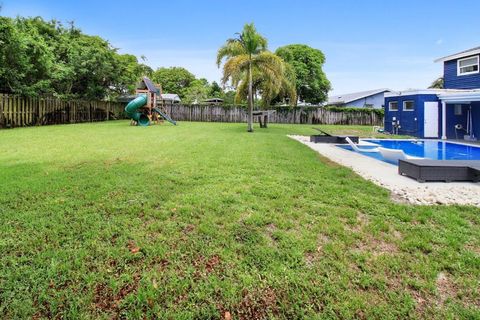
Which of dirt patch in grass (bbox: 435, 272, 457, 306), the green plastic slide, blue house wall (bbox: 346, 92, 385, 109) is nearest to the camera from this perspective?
dirt patch in grass (bbox: 435, 272, 457, 306)

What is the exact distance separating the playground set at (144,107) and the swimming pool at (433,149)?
12372mm

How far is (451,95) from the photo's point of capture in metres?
15.0

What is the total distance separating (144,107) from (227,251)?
18131mm

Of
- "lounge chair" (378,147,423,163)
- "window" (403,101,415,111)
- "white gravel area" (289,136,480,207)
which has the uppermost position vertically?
"window" (403,101,415,111)

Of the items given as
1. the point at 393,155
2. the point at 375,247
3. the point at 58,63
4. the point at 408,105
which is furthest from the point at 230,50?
the point at 375,247

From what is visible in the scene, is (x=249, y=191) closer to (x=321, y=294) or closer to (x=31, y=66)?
(x=321, y=294)

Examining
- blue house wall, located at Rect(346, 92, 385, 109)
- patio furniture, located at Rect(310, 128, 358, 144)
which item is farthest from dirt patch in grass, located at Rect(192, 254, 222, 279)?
blue house wall, located at Rect(346, 92, 385, 109)

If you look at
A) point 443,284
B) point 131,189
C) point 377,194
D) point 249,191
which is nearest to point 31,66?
point 131,189

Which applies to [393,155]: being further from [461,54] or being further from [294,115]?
[294,115]

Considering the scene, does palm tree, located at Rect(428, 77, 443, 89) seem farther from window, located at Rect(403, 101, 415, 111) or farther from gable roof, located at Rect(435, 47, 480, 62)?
window, located at Rect(403, 101, 415, 111)

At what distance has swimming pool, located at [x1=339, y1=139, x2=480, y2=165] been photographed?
1023 cm

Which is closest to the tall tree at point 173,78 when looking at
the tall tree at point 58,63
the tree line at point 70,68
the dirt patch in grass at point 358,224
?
the tree line at point 70,68

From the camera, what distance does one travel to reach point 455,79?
17.4 metres

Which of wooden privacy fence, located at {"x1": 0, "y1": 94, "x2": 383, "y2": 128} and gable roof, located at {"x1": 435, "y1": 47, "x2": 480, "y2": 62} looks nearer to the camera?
gable roof, located at {"x1": 435, "y1": 47, "x2": 480, "y2": 62}
